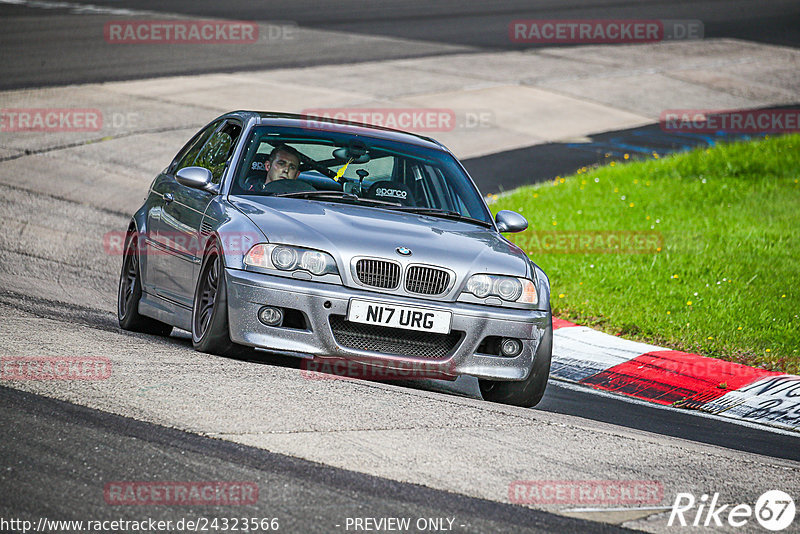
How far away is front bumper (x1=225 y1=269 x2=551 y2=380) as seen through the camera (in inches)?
255

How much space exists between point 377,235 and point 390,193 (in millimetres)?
1089

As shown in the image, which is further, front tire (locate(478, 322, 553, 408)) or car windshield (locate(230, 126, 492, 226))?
car windshield (locate(230, 126, 492, 226))

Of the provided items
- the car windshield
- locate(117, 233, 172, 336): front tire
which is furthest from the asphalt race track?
the car windshield

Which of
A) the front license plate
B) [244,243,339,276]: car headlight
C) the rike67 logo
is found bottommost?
the rike67 logo

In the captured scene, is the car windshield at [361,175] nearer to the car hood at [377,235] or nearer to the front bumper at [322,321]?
the car hood at [377,235]

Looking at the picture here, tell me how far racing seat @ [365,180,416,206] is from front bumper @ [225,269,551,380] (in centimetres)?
135

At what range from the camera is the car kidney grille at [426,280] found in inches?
261

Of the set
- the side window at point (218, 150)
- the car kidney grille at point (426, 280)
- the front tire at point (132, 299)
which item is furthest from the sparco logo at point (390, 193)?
the front tire at point (132, 299)

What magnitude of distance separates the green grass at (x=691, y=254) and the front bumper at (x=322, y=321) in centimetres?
340

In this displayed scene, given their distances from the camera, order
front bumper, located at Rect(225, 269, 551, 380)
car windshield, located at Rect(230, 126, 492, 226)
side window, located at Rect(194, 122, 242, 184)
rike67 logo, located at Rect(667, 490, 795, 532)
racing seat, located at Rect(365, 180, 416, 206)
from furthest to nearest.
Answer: side window, located at Rect(194, 122, 242, 184) → racing seat, located at Rect(365, 180, 416, 206) → car windshield, located at Rect(230, 126, 492, 226) → front bumper, located at Rect(225, 269, 551, 380) → rike67 logo, located at Rect(667, 490, 795, 532)

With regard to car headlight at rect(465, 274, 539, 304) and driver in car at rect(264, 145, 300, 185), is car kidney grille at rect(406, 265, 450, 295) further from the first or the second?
driver in car at rect(264, 145, 300, 185)

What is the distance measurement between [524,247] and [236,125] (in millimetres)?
5147

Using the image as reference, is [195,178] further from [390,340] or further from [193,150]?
[390,340]

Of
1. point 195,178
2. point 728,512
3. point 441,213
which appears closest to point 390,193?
point 441,213
